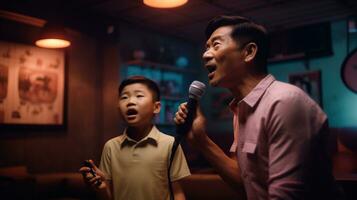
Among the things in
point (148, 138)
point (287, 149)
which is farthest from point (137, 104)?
point (287, 149)

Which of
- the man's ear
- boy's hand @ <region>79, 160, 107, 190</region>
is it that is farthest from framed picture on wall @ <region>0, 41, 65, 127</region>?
the man's ear

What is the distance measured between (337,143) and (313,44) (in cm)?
196

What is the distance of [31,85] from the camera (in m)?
4.75

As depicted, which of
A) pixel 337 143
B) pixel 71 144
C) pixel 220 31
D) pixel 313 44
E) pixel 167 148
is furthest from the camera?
pixel 313 44

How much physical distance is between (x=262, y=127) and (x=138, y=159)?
3.34 ft

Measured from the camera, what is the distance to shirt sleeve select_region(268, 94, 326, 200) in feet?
3.17

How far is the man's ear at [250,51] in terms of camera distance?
1277 mm

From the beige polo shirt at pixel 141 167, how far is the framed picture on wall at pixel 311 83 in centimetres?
471

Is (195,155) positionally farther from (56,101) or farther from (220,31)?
(220,31)

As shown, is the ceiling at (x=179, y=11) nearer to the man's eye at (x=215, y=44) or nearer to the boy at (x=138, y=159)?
the boy at (x=138, y=159)

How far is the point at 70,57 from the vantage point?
17.5 feet

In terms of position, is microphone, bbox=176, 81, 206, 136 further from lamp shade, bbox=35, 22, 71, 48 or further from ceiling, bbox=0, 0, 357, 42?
ceiling, bbox=0, 0, 357, 42

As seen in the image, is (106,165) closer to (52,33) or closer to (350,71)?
(52,33)

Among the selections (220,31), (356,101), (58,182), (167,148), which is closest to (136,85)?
(167,148)
